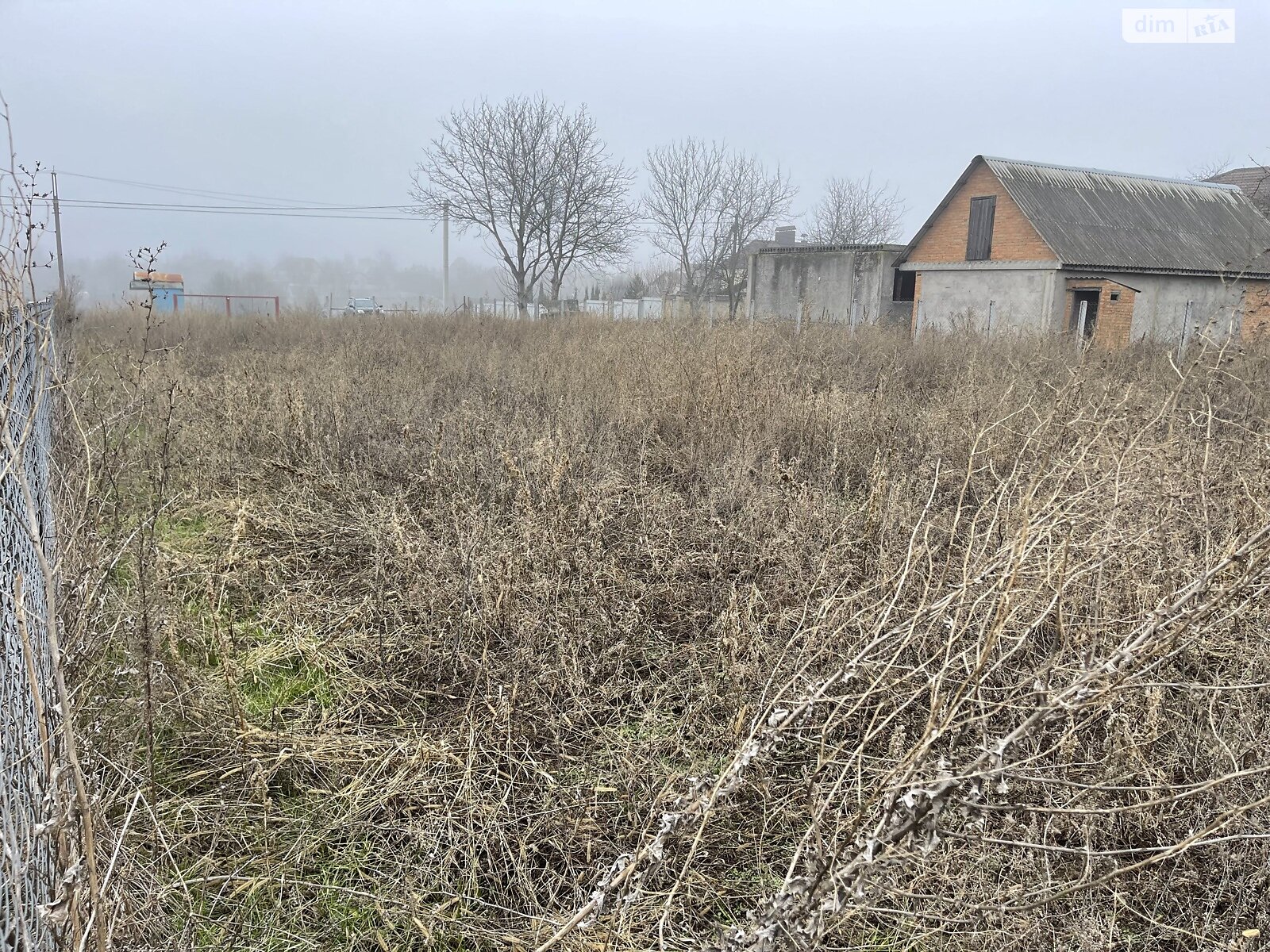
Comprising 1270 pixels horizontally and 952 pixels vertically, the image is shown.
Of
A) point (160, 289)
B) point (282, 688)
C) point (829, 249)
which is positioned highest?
point (829, 249)

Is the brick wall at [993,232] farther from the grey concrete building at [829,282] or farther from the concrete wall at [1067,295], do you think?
the grey concrete building at [829,282]

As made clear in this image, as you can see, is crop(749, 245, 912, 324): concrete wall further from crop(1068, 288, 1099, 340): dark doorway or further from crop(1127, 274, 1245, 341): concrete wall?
crop(1127, 274, 1245, 341): concrete wall

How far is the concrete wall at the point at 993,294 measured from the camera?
20.3m

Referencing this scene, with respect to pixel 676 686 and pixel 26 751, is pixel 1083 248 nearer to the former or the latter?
pixel 676 686

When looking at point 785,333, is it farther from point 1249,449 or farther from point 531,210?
point 531,210

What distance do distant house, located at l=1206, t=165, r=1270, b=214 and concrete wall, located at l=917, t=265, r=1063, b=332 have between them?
441 cm

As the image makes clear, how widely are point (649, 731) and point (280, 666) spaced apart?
1.70 metres

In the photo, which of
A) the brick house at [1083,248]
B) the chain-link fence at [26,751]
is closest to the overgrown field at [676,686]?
the chain-link fence at [26,751]

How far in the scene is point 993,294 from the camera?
71.6 ft

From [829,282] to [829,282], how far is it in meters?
0.03

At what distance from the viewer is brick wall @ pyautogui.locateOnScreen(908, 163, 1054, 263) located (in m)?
20.7

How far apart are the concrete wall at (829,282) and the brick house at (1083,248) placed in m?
1.34

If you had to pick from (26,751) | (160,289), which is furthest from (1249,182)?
(26,751)

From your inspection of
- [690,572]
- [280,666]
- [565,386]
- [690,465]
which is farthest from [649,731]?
[565,386]
